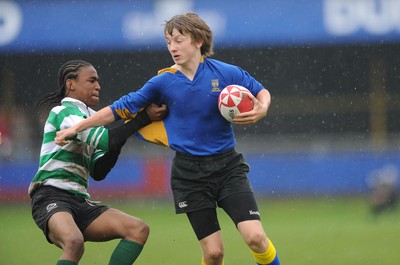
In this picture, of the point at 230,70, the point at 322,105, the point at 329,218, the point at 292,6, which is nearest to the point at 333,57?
the point at 322,105

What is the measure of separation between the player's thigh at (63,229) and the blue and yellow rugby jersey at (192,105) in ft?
2.25

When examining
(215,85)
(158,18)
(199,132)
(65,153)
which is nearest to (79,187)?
(65,153)

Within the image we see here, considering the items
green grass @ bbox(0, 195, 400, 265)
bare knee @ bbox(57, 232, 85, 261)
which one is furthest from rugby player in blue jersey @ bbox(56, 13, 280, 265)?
green grass @ bbox(0, 195, 400, 265)

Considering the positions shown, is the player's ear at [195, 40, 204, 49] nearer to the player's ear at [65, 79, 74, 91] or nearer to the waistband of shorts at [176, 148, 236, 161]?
the waistband of shorts at [176, 148, 236, 161]

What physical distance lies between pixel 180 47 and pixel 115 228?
1.16 meters

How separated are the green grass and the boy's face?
3.11 m

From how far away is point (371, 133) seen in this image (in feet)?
60.2

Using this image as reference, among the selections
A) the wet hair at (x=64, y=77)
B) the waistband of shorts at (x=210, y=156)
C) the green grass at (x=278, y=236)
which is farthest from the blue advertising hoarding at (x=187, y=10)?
the waistband of shorts at (x=210, y=156)

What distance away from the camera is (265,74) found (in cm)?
1688

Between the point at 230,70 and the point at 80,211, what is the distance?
49.4 inches

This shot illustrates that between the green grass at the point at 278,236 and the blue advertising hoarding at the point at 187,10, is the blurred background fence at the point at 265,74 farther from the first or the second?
the green grass at the point at 278,236

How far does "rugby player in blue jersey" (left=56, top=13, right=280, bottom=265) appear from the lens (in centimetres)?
513

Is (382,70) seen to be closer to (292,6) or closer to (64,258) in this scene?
(292,6)

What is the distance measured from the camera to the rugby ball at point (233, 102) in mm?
5023
